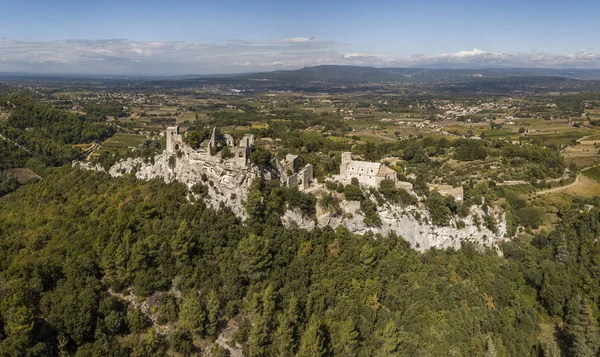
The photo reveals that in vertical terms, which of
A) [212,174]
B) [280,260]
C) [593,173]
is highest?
[212,174]

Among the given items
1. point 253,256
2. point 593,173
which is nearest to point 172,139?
point 253,256

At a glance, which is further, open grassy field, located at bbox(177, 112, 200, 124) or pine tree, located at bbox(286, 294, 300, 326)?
open grassy field, located at bbox(177, 112, 200, 124)

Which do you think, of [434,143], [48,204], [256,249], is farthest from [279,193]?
[434,143]

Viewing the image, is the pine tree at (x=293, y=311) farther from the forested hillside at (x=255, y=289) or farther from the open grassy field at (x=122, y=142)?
the open grassy field at (x=122, y=142)

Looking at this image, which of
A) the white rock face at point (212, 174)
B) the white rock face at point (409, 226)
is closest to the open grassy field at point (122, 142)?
the white rock face at point (212, 174)

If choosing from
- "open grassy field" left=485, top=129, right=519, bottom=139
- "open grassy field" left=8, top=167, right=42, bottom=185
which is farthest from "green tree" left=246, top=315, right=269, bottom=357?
"open grassy field" left=485, top=129, right=519, bottom=139

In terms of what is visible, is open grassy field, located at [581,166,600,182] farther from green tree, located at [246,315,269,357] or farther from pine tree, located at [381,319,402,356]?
green tree, located at [246,315,269,357]

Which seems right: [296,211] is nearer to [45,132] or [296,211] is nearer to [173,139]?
[173,139]
